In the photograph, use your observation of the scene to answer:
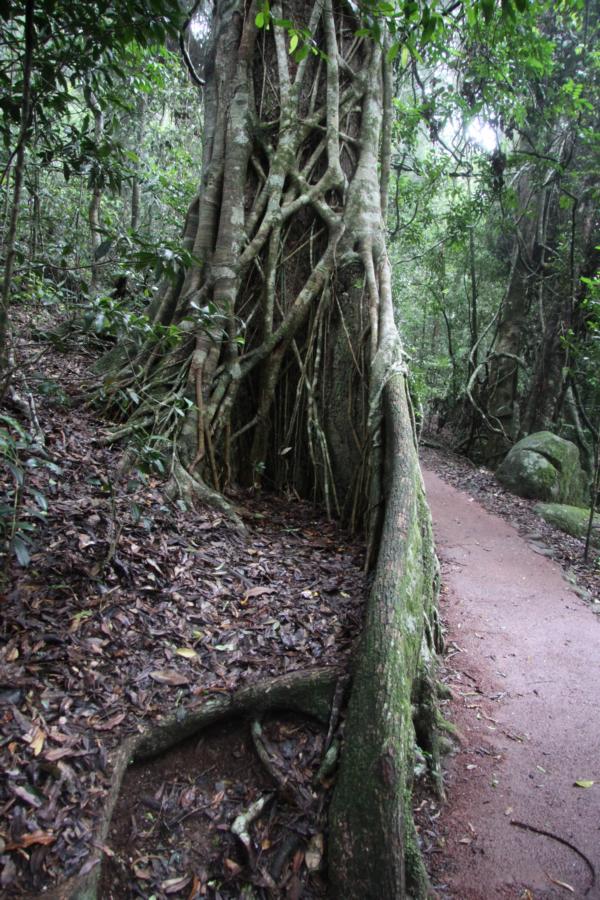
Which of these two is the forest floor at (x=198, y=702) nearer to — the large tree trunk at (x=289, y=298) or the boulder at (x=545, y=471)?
the large tree trunk at (x=289, y=298)

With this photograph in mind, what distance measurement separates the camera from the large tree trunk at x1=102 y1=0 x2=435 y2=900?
168 inches

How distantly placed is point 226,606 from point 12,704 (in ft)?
4.02

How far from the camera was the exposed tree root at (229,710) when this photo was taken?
218cm

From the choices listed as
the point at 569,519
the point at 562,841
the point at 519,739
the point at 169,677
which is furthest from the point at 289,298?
the point at 569,519

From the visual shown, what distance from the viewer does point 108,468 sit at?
3.68 m

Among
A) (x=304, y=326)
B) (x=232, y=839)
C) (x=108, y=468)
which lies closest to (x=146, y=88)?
(x=304, y=326)

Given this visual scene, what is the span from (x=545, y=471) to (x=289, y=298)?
5656mm

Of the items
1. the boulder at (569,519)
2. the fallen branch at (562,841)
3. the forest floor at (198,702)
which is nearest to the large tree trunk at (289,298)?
the forest floor at (198,702)

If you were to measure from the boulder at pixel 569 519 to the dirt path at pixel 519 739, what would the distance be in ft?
7.24

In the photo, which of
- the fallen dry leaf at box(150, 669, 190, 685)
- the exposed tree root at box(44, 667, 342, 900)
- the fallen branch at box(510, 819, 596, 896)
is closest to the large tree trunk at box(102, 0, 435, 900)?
the exposed tree root at box(44, 667, 342, 900)

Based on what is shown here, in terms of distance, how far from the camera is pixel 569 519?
770cm

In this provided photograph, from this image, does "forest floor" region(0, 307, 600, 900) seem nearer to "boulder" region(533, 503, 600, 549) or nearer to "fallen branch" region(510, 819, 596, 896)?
"fallen branch" region(510, 819, 596, 896)

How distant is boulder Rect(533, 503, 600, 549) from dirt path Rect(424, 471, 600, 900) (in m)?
2.21

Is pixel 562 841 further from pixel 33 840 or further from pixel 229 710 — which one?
pixel 33 840
